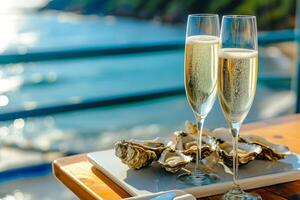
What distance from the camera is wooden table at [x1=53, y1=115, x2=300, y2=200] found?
0.97 meters

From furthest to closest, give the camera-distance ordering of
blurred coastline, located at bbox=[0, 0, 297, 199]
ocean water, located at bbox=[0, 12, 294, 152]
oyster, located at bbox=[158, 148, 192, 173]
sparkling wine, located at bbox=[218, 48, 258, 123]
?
1. ocean water, located at bbox=[0, 12, 294, 152]
2. blurred coastline, located at bbox=[0, 0, 297, 199]
3. oyster, located at bbox=[158, 148, 192, 173]
4. sparkling wine, located at bbox=[218, 48, 258, 123]

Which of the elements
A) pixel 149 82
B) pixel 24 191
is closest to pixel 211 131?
pixel 24 191

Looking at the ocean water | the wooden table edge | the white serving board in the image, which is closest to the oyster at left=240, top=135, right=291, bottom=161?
the white serving board

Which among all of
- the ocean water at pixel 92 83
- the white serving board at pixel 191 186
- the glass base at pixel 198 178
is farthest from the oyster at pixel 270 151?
the ocean water at pixel 92 83

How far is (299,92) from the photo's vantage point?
133 inches

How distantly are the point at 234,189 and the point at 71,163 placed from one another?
1.25 feet

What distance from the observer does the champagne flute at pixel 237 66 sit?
2.93 feet

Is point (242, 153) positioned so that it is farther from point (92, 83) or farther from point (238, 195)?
point (92, 83)

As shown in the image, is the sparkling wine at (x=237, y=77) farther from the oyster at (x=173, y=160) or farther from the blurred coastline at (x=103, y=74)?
the blurred coastline at (x=103, y=74)

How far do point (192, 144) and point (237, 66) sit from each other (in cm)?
26

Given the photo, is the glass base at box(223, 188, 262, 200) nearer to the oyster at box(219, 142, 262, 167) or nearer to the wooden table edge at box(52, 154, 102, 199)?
the oyster at box(219, 142, 262, 167)

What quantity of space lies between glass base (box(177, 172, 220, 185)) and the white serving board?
0.04 feet

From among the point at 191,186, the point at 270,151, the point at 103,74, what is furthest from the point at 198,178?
the point at 103,74

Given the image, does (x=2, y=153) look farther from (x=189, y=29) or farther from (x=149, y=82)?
(x=149, y=82)
